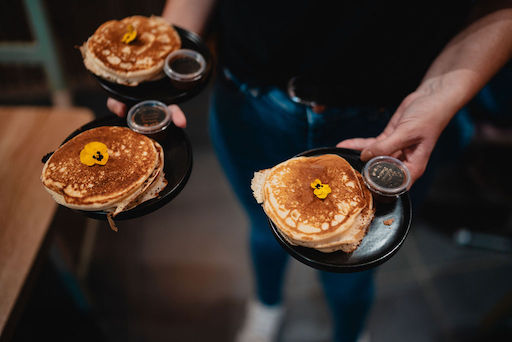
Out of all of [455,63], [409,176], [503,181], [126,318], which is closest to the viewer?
[409,176]

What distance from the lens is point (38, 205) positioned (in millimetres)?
1380

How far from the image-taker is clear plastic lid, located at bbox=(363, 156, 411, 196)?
41.8 inches

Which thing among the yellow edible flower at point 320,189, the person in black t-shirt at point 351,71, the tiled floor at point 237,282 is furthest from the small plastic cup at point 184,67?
the tiled floor at point 237,282

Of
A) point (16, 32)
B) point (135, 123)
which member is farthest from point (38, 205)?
point (16, 32)

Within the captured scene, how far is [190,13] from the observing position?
145cm

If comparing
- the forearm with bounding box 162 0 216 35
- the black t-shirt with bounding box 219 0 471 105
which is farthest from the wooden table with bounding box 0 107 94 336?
the black t-shirt with bounding box 219 0 471 105

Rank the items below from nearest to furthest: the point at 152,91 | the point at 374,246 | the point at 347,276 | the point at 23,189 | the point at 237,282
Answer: the point at 374,246, the point at 152,91, the point at 23,189, the point at 347,276, the point at 237,282

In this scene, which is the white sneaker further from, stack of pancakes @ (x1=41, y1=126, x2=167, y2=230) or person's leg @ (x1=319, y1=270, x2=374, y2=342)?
stack of pancakes @ (x1=41, y1=126, x2=167, y2=230)

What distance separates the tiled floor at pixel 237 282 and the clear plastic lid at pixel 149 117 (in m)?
0.89

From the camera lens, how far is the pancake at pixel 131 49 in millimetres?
1284

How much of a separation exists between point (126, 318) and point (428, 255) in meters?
1.94

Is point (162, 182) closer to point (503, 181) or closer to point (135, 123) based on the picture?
point (135, 123)

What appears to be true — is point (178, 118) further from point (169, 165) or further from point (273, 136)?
point (273, 136)

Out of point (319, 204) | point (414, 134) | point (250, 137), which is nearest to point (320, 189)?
point (319, 204)
